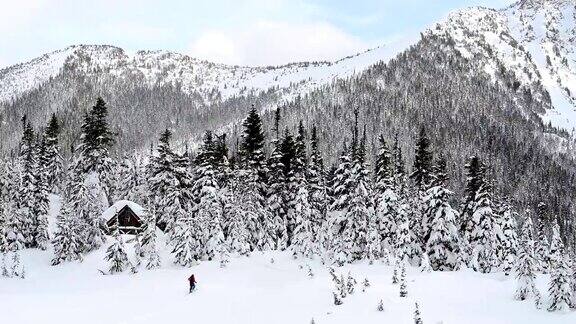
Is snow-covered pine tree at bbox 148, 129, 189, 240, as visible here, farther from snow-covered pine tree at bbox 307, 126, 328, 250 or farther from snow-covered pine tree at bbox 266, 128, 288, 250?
snow-covered pine tree at bbox 307, 126, 328, 250

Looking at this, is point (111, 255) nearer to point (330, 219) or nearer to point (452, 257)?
point (330, 219)

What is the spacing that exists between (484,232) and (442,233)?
4.99 m

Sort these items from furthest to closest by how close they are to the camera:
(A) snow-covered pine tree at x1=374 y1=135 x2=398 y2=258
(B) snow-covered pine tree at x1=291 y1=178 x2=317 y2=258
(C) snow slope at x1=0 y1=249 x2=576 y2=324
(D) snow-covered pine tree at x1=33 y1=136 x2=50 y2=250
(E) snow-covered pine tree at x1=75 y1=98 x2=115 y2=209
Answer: (D) snow-covered pine tree at x1=33 y1=136 x2=50 y2=250, (E) snow-covered pine tree at x1=75 y1=98 x2=115 y2=209, (A) snow-covered pine tree at x1=374 y1=135 x2=398 y2=258, (B) snow-covered pine tree at x1=291 y1=178 x2=317 y2=258, (C) snow slope at x1=0 y1=249 x2=576 y2=324

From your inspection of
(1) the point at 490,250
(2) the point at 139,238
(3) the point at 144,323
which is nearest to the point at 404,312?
(3) the point at 144,323

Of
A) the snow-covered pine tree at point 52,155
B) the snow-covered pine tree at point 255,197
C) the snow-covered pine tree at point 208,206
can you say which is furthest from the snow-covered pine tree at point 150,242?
the snow-covered pine tree at point 52,155

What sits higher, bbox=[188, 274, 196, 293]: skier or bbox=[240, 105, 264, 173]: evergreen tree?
bbox=[240, 105, 264, 173]: evergreen tree

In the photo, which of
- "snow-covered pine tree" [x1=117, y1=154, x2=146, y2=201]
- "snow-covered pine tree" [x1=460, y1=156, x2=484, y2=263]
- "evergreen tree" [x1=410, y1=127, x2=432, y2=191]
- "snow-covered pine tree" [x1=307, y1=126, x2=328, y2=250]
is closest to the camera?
"snow-covered pine tree" [x1=460, y1=156, x2=484, y2=263]

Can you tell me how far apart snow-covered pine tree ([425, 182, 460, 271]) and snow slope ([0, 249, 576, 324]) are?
24.1 feet

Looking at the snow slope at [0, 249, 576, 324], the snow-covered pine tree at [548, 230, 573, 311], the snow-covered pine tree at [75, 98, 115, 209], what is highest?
the snow-covered pine tree at [75, 98, 115, 209]

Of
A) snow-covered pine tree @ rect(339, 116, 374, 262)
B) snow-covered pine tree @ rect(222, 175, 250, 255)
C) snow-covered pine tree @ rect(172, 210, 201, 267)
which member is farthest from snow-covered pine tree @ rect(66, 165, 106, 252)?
snow-covered pine tree @ rect(339, 116, 374, 262)

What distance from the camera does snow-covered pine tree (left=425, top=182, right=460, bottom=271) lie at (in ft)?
139

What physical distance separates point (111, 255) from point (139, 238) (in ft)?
17.5

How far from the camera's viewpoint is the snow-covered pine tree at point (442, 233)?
42.3 m

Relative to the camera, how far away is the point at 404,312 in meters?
23.0
